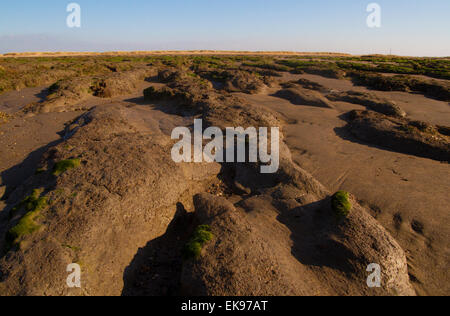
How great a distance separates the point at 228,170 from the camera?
A: 36.2ft

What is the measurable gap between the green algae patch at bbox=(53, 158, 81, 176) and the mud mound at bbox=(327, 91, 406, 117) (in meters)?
19.9

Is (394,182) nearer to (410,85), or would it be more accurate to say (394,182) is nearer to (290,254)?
(290,254)

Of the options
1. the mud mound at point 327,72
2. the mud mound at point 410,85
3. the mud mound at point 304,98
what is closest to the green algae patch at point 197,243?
the mud mound at point 304,98

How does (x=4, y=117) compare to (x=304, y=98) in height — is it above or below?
below

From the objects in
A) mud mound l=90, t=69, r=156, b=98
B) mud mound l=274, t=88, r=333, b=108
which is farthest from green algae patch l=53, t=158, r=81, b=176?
mud mound l=274, t=88, r=333, b=108

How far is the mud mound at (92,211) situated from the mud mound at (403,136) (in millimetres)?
9392

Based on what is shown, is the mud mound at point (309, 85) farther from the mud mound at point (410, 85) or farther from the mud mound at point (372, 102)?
the mud mound at point (410, 85)

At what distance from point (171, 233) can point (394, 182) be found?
29.3 feet

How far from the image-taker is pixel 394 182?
1020 cm

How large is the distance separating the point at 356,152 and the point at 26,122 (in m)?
19.4

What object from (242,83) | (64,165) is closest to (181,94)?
(242,83)

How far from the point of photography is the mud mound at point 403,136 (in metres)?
12.2

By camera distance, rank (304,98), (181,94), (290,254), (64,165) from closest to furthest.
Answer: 1. (290,254)
2. (64,165)
3. (181,94)
4. (304,98)

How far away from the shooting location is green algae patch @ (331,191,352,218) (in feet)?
23.8
